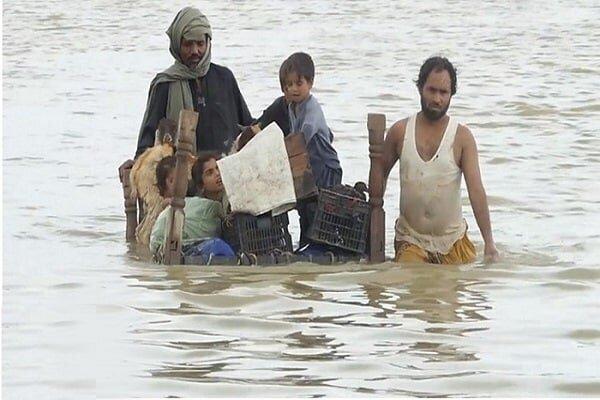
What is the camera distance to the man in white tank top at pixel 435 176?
321 inches

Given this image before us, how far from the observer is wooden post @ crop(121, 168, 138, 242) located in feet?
30.0

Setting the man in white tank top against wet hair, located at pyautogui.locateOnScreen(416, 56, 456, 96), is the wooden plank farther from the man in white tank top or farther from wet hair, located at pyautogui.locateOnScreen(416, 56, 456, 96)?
wet hair, located at pyautogui.locateOnScreen(416, 56, 456, 96)

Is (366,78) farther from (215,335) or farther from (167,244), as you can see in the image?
(215,335)

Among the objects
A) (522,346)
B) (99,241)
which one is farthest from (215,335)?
(99,241)

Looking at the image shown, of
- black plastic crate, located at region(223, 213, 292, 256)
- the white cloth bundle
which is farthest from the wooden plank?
black plastic crate, located at region(223, 213, 292, 256)

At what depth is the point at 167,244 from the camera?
830cm

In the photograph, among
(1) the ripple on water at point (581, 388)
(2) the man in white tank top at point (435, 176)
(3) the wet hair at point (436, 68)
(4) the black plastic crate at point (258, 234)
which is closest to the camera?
(1) the ripple on water at point (581, 388)

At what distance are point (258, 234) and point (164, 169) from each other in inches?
27.0

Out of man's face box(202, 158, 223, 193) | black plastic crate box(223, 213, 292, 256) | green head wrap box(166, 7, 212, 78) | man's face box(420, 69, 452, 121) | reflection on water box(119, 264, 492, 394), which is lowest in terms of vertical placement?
reflection on water box(119, 264, 492, 394)

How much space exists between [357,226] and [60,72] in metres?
12.2

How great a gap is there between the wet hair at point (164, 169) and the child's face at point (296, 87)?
74cm

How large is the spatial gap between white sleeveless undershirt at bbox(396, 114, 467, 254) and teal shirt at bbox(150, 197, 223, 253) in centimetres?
100

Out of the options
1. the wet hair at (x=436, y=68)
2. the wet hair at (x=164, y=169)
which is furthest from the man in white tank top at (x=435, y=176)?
the wet hair at (x=164, y=169)

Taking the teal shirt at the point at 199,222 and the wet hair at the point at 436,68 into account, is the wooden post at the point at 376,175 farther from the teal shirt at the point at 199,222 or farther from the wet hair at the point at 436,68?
the teal shirt at the point at 199,222
